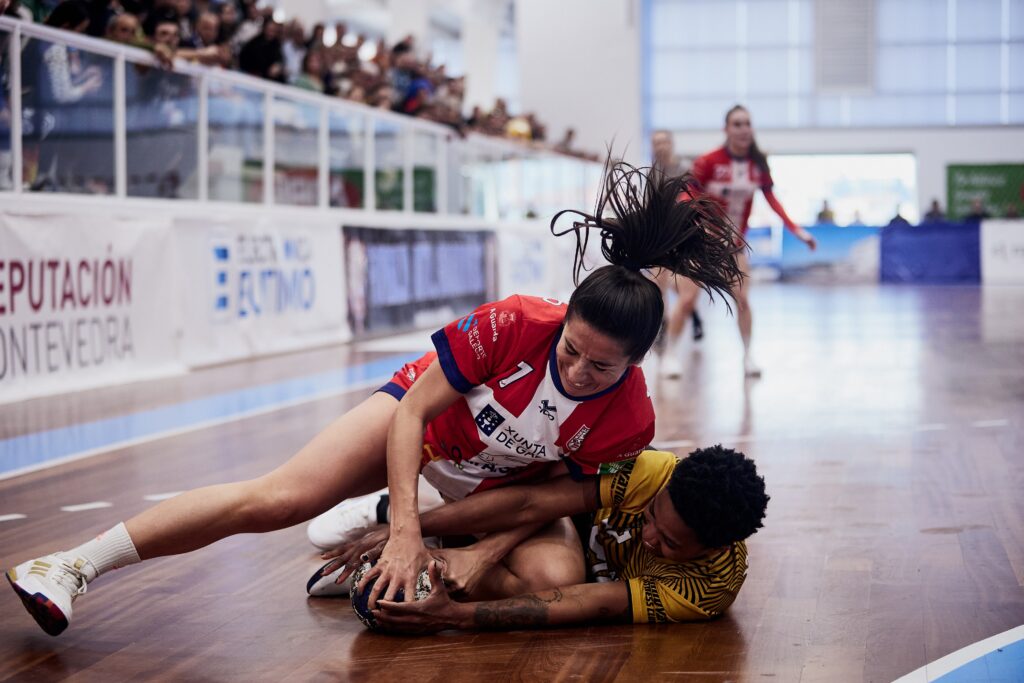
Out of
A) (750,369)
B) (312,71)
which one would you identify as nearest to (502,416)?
(750,369)

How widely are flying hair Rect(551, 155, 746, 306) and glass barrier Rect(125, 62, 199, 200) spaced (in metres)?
6.46

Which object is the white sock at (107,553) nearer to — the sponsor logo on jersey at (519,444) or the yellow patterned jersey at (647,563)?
the sponsor logo on jersey at (519,444)

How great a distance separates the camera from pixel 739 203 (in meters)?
9.23

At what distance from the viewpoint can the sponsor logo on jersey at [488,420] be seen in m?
3.19

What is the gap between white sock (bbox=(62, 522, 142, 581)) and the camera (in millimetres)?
3111

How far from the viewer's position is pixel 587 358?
2924 mm

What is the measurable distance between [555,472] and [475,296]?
1209 centimetres

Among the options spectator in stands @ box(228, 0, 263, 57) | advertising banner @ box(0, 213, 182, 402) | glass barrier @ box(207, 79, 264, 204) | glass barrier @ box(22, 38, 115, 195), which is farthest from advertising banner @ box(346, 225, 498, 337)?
glass barrier @ box(22, 38, 115, 195)

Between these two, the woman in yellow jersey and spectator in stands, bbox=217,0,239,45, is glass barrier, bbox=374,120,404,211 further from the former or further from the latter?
the woman in yellow jersey

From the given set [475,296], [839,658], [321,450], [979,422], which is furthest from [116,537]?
[475,296]

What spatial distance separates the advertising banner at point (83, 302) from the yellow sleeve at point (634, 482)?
5.16 meters

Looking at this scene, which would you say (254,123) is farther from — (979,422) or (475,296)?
(979,422)

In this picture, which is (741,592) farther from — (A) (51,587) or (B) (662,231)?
(A) (51,587)

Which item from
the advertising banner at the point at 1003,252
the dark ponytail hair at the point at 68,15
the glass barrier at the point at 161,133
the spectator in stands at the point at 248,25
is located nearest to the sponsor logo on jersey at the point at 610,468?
the dark ponytail hair at the point at 68,15
